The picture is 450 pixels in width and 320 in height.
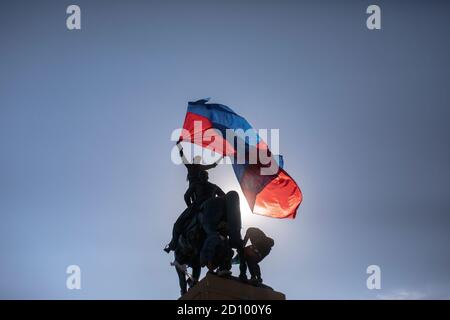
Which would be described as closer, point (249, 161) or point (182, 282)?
point (182, 282)

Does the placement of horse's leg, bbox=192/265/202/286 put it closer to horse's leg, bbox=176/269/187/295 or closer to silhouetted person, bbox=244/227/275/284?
horse's leg, bbox=176/269/187/295

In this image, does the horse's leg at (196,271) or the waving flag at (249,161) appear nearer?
the horse's leg at (196,271)

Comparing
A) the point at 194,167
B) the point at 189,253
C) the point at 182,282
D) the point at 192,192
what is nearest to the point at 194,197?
the point at 192,192

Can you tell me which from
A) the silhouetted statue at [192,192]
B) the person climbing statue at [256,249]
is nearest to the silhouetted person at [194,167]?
the silhouetted statue at [192,192]

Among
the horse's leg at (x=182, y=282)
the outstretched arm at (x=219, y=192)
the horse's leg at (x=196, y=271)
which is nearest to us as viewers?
the horse's leg at (x=196, y=271)

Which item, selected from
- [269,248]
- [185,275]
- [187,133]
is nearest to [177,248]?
[185,275]

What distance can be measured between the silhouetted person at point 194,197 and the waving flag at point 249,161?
1.57 meters

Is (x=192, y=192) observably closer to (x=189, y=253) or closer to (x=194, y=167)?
(x=194, y=167)

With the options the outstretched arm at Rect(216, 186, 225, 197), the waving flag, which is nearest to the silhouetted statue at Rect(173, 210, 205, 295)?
the outstretched arm at Rect(216, 186, 225, 197)

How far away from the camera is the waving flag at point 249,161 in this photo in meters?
21.2

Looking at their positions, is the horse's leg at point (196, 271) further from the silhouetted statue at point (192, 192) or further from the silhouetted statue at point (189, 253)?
the silhouetted statue at point (192, 192)

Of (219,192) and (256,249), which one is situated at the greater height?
(219,192)

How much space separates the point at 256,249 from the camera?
18.9 meters
